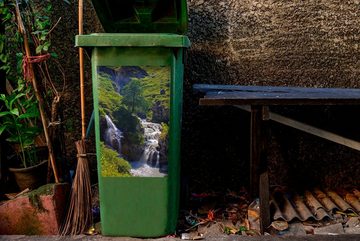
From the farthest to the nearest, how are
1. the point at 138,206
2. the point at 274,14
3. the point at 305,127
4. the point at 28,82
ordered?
1. the point at 274,14
2. the point at 305,127
3. the point at 28,82
4. the point at 138,206

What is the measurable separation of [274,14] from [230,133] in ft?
3.70

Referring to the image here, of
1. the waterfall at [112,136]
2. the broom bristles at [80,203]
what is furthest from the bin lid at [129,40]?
the broom bristles at [80,203]

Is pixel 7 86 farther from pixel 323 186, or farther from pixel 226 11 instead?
pixel 323 186

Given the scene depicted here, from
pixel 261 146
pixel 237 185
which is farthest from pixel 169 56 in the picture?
pixel 237 185

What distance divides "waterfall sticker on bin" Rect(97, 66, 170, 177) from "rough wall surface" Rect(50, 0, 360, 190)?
3.13 ft

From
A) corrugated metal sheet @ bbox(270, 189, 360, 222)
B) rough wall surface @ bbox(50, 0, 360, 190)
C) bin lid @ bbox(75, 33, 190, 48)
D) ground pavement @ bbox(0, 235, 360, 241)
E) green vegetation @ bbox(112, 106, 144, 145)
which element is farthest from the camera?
rough wall surface @ bbox(50, 0, 360, 190)

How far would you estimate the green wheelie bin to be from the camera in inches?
93.7

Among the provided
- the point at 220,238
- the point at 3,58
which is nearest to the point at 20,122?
the point at 3,58

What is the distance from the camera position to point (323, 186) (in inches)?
135

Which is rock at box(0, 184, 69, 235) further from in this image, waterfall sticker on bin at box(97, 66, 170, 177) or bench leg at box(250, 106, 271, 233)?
bench leg at box(250, 106, 271, 233)

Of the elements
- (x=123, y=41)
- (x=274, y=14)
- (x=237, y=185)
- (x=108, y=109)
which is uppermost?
(x=274, y=14)

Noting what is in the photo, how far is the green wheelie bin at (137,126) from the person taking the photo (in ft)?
7.80

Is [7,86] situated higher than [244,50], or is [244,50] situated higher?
[244,50]

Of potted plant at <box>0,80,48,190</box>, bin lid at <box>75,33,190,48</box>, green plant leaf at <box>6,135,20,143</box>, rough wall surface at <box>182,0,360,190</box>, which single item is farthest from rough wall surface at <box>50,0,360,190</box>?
bin lid at <box>75,33,190,48</box>
